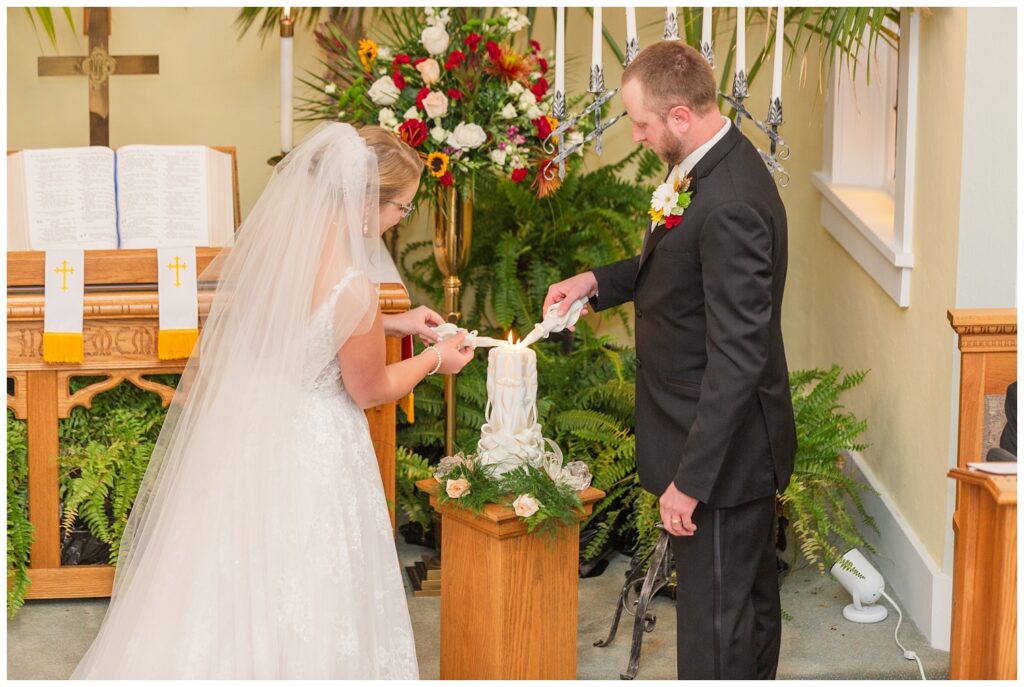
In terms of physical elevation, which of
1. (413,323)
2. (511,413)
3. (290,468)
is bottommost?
(290,468)

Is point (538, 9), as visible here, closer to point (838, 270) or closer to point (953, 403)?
point (838, 270)

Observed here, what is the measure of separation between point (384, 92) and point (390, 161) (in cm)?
122

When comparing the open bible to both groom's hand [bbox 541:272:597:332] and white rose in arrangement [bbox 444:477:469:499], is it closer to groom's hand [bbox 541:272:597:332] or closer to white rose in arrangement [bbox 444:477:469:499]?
groom's hand [bbox 541:272:597:332]

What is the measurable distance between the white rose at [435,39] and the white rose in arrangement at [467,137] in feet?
1.05

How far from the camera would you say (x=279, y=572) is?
3.53 metres

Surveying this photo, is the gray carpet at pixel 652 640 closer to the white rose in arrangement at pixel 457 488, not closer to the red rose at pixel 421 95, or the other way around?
the white rose in arrangement at pixel 457 488

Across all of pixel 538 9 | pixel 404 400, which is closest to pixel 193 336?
pixel 404 400

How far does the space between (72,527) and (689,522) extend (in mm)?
2478

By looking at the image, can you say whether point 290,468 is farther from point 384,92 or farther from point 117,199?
point 117,199

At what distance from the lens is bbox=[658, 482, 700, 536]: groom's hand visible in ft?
11.1

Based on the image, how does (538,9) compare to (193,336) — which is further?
(538,9)

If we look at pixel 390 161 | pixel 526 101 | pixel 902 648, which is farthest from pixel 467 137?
pixel 902 648

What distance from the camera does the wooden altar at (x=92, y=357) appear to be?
460 cm

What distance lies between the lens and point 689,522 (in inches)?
134
